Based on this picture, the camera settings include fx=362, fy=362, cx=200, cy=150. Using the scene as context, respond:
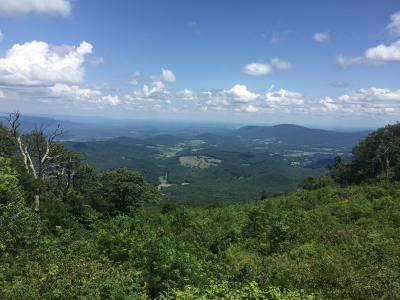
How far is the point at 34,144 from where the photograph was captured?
39375 millimetres

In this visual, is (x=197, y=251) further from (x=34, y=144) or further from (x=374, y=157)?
(x=374, y=157)

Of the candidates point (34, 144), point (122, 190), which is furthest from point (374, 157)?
point (34, 144)

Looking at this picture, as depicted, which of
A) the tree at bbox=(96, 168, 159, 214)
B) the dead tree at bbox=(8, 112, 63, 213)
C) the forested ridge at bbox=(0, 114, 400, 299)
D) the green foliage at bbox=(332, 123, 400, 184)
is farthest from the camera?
the green foliage at bbox=(332, 123, 400, 184)

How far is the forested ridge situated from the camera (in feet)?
39.2

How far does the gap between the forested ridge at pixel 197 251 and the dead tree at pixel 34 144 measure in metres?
0.14

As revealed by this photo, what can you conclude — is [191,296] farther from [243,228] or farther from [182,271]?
[243,228]

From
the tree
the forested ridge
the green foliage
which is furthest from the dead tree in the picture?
the green foliage

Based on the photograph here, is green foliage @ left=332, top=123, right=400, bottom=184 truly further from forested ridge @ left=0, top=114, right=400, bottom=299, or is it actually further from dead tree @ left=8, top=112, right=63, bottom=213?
dead tree @ left=8, top=112, right=63, bottom=213

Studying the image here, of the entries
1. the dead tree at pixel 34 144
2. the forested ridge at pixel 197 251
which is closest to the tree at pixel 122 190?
the forested ridge at pixel 197 251

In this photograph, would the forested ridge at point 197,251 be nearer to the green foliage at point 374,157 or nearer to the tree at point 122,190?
the tree at point 122,190

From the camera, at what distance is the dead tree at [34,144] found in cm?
3584

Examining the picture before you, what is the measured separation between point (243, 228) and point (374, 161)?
46212 mm

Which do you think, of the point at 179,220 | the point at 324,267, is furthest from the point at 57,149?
the point at 324,267

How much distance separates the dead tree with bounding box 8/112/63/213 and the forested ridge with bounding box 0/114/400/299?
0.45 feet
